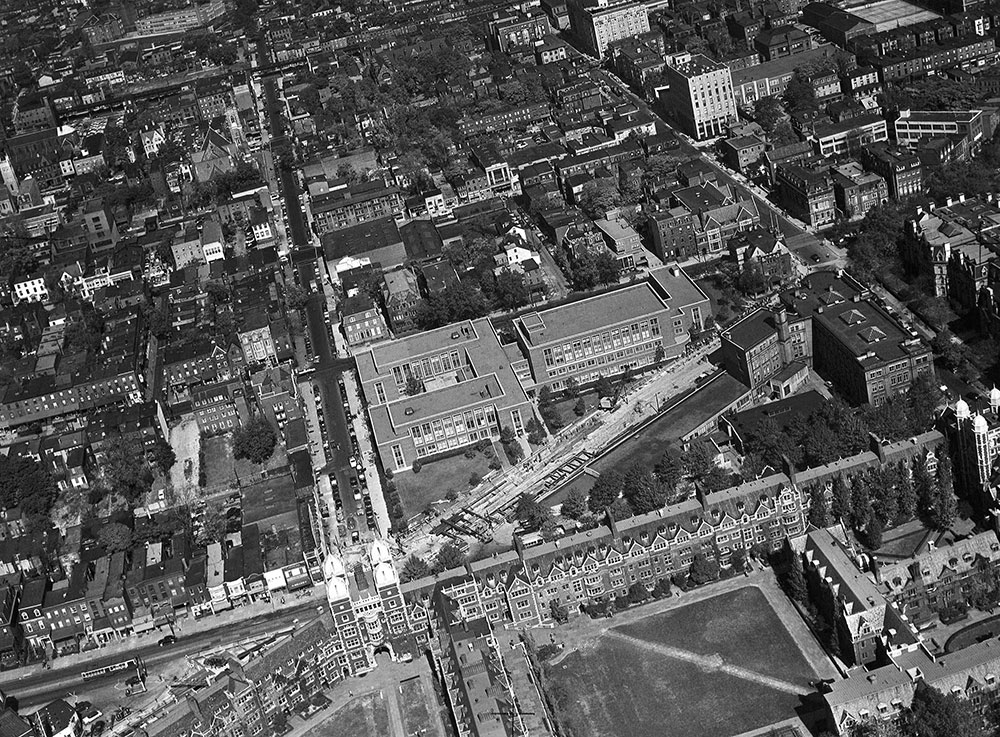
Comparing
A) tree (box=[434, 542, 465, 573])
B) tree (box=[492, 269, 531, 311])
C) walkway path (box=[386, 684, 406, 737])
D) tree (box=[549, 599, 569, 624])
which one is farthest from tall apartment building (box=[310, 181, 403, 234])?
walkway path (box=[386, 684, 406, 737])

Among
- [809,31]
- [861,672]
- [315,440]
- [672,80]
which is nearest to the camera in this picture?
[861,672]

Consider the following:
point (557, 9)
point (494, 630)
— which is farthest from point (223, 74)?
point (494, 630)

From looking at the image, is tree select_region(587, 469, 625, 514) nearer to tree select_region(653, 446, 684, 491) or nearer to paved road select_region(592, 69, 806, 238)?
tree select_region(653, 446, 684, 491)

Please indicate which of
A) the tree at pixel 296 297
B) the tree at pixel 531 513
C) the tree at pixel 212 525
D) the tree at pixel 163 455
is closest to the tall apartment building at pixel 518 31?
the tree at pixel 296 297

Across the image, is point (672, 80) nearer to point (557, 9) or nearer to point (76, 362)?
point (557, 9)

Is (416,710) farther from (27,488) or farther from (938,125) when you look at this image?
(938,125)

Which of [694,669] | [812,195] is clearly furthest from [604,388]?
[694,669]

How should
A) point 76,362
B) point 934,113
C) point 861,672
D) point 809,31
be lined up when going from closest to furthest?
point 861,672
point 76,362
point 934,113
point 809,31
